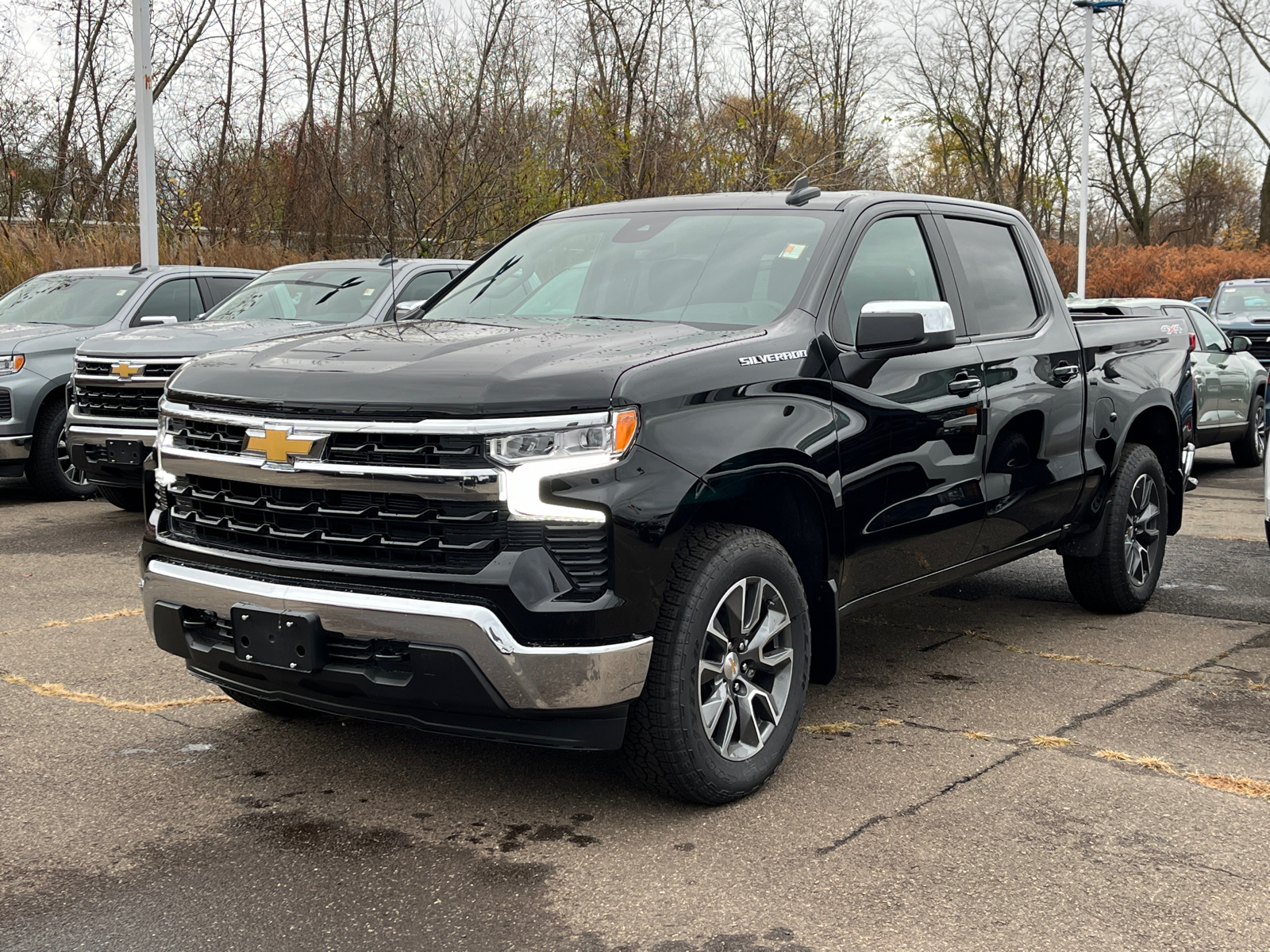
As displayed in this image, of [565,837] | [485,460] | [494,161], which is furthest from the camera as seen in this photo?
[494,161]

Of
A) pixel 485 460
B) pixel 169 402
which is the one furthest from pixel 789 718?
pixel 169 402

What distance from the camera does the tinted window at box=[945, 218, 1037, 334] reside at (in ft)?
17.5

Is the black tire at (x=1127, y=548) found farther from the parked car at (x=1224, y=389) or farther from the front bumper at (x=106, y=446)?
the parked car at (x=1224, y=389)

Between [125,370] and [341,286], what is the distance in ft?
7.25

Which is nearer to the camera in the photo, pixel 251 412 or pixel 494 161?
pixel 251 412

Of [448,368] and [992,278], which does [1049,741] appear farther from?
[448,368]

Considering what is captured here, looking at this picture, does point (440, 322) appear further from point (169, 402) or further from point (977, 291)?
point (977, 291)

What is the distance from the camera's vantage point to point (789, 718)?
13.4 ft

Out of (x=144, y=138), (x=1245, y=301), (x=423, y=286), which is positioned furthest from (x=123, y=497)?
(x=1245, y=301)

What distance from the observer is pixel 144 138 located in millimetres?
15367

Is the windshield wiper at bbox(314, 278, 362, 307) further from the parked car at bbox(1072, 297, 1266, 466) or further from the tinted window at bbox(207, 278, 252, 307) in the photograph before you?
the parked car at bbox(1072, 297, 1266, 466)

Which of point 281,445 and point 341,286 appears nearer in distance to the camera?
point 281,445

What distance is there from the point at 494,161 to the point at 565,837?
1700 cm

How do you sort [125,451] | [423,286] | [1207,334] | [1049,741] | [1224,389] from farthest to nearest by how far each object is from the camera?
[1207,334] < [1224,389] < [423,286] < [125,451] < [1049,741]
